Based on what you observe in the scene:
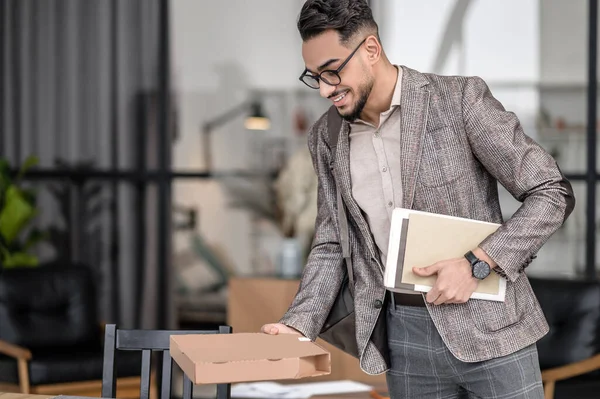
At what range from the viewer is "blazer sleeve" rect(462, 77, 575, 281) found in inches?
73.8

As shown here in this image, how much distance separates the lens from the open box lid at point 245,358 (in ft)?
5.35

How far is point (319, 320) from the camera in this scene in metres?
2.17

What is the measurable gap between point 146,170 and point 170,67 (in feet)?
2.28

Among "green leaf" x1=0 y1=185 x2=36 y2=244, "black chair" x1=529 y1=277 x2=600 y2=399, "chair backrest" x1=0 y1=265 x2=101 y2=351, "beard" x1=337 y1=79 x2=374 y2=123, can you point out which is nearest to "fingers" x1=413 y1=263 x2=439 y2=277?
"beard" x1=337 y1=79 x2=374 y2=123

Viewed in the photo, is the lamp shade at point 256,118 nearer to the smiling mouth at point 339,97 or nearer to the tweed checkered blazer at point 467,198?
the tweed checkered blazer at point 467,198

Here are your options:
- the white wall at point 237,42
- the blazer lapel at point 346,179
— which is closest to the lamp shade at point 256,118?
the white wall at point 237,42

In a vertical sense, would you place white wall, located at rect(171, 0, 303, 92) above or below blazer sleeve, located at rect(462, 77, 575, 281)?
above

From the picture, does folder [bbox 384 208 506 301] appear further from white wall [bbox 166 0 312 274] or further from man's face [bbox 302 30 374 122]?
white wall [bbox 166 0 312 274]

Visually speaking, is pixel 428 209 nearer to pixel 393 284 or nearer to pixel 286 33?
pixel 393 284

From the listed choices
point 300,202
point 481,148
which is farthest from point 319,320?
point 300,202

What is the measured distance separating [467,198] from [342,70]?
414 millimetres

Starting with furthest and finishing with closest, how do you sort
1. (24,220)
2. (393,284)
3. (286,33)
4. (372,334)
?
(286,33)
(24,220)
(372,334)
(393,284)

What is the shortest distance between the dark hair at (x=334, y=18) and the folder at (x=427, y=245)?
43 centimetres

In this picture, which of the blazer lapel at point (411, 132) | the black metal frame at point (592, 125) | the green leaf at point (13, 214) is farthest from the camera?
the green leaf at point (13, 214)
